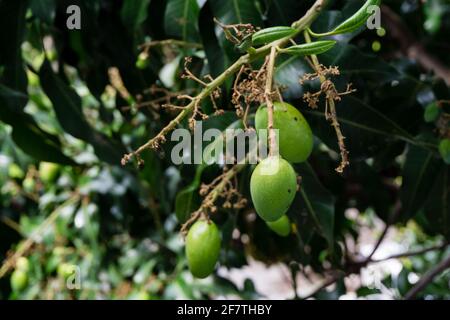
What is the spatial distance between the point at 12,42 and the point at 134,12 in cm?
23

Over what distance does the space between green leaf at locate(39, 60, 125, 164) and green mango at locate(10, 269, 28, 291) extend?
1.52 ft

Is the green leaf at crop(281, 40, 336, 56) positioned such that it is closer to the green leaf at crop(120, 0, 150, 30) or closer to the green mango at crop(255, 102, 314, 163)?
the green mango at crop(255, 102, 314, 163)

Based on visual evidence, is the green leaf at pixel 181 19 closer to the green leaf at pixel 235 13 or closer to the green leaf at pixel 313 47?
the green leaf at pixel 235 13

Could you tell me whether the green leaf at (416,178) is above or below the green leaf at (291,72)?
below

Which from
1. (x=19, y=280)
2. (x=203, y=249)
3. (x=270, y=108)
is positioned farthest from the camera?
(x=19, y=280)

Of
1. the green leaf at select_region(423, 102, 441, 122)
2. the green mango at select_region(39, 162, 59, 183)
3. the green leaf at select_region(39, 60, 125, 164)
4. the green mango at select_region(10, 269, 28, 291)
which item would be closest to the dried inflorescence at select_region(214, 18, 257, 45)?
the green leaf at select_region(423, 102, 441, 122)

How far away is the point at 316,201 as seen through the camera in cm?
87

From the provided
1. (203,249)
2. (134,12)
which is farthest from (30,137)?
(203,249)

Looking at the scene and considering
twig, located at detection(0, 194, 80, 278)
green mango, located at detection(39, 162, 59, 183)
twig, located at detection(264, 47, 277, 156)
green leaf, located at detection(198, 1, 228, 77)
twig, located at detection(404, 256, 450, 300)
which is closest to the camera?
twig, located at detection(264, 47, 277, 156)

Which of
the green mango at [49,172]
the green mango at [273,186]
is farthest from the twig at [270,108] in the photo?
the green mango at [49,172]

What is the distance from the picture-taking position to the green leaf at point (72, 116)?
3.36 feet

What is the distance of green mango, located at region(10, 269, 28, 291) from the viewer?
1.33m

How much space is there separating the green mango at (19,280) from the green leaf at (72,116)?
0.46 metres

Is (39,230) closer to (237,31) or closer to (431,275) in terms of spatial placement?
(431,275)
